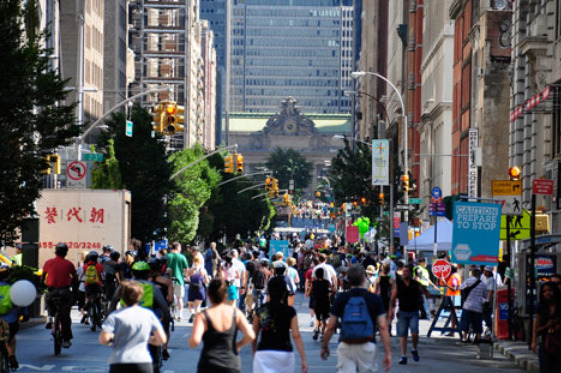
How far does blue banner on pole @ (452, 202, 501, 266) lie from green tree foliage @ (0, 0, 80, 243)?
8.04 meters

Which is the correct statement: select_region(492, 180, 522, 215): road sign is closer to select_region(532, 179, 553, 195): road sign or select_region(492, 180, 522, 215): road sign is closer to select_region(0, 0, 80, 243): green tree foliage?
select_region(532, 179, 553, 195): road sign

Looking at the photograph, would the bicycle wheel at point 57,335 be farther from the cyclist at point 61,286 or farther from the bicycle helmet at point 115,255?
the bicycle helmet at point 115,255

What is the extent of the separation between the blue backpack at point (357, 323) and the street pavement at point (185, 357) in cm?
680

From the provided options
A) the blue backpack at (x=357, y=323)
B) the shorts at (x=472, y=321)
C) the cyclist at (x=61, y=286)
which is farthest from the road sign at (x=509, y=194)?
the blue backpack at (x=357, y=323)

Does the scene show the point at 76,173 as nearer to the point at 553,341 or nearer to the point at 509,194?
the point at 509,194

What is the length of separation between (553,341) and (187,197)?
64215 millimetres

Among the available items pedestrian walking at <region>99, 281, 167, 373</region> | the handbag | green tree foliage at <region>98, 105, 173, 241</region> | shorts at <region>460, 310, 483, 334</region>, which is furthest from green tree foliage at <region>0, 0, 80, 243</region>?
green tree foliage at <region>98, 105, 173, 241</region>

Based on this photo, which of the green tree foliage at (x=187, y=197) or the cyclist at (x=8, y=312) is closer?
the cyclist at (x=8, y=312)

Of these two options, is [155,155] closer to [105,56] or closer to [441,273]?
[441,273]

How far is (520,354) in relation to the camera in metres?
24.2

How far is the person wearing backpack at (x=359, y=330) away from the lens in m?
13.9

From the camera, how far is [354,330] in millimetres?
13875

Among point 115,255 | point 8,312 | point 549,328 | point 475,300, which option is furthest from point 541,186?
point 8,312

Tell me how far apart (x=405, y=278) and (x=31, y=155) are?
926 centimetres
